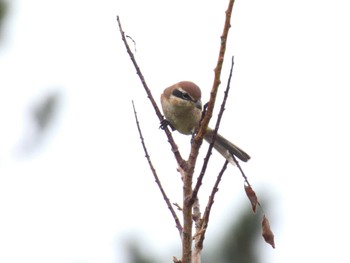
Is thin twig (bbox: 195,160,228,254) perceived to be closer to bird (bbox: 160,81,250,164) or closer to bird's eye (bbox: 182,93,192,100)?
bird (bbox: 160,81,250,164)

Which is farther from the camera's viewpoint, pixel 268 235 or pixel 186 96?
pixel 186 96

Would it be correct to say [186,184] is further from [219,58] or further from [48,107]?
[48,107]

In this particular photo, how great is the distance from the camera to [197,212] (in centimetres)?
274

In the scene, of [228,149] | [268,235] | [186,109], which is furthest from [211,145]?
[186,109]

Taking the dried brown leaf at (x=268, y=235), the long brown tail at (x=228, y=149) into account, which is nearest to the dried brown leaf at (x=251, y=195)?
the dried brown leaf at (x=268, y=235)

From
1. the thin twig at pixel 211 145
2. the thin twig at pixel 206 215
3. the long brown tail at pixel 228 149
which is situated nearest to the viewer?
the thin twig at pixel 211 145

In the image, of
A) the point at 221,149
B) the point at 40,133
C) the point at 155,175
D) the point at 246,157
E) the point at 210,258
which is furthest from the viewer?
the point at 210,258

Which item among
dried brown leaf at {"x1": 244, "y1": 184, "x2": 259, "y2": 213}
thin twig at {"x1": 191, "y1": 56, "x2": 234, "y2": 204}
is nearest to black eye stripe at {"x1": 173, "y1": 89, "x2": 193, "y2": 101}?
dried brown leaf at {"x1": 244, "y1": 184, "x2": 259, "y2": 213}

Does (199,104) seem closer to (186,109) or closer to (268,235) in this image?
(186,109)

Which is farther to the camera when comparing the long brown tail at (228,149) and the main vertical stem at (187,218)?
the long brown tail at (228,149)

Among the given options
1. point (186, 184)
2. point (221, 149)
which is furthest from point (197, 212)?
point (221, 149)

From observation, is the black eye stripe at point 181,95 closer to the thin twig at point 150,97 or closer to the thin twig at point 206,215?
the thin twig at point 150,97

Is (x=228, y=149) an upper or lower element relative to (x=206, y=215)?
lower

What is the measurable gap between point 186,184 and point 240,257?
2.41 metres
